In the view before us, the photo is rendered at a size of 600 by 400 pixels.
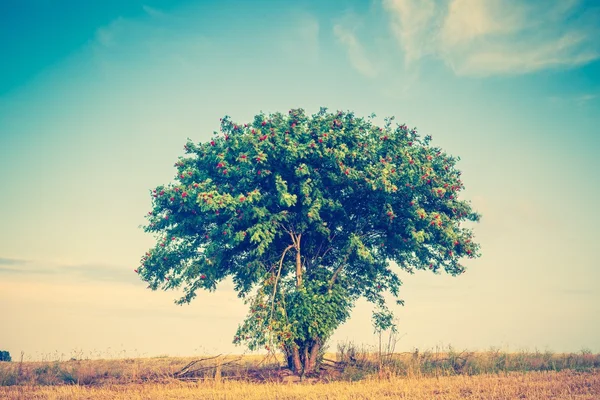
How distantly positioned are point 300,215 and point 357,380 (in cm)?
634

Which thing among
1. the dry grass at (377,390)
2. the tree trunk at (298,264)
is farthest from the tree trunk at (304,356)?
the dry grass at (377,390)

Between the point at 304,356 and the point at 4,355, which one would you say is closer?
the point at 304,356

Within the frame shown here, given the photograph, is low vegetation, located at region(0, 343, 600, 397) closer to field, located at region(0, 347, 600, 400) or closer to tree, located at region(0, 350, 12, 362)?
field, located at region(0, 347, 600, 400)

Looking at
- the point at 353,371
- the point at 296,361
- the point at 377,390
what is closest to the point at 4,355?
the point at 296,361

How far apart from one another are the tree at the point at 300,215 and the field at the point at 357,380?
172 cm

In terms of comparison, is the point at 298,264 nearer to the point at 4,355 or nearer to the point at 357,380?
the point at 357,380

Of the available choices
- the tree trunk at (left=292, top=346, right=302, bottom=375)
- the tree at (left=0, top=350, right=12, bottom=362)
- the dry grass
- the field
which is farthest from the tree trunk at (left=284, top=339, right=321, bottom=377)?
the tree at (left=0, top=350, right=12, bottom=362)

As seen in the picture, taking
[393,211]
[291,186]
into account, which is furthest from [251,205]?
[393,211]

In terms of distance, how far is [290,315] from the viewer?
18359 millimetres

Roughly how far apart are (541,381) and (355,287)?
A: 9246mm

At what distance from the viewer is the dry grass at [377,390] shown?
13156mm

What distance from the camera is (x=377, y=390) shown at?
14.1 metres

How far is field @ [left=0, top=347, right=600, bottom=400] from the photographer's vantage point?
13695 millimetres

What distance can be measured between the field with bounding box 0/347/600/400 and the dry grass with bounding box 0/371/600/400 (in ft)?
0.08
